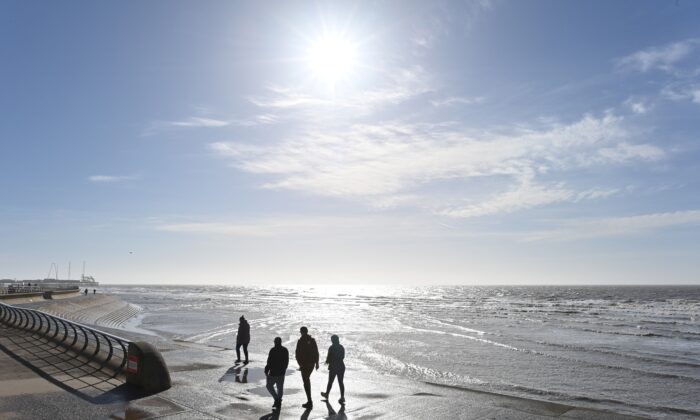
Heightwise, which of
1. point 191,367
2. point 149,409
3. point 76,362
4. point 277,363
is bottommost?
point 191,367

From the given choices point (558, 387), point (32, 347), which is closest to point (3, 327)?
point (32, 347)

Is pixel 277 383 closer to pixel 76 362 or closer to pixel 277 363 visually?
pixel 277 363

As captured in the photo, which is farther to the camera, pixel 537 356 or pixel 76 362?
pixel 537 356

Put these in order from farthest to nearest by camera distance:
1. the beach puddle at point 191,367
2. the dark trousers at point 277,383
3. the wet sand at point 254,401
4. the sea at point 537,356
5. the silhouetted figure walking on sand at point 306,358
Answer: the sea at point 537,356
the beach puddle at point 191,367
the silhouetted figure walking on sand at point 306,358
the dark trousers at point 277,383
the wet sand at point 254,401

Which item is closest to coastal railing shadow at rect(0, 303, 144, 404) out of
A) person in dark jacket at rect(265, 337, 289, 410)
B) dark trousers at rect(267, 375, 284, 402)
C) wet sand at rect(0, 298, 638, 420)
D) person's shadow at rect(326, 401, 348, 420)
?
wet sand at rect(0, 298, 638, 420)

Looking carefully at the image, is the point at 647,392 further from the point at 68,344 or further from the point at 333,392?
the point at 68,344

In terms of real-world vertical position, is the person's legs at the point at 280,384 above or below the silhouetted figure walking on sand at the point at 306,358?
below

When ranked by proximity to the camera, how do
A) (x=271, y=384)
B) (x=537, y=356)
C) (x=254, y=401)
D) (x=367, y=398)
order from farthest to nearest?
(x=537, y=356), (x=367, y=398), (x=254, y=401), (x=271, y=384)

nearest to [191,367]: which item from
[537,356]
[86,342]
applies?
[86,342]

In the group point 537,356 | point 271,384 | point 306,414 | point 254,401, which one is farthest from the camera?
point 537,356

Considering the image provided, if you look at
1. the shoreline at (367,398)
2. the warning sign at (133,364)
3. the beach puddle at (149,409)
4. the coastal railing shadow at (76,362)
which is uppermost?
the warning sign at (133,364)

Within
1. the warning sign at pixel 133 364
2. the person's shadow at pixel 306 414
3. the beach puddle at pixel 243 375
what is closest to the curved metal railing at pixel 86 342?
the warning sign at pixel 133 364

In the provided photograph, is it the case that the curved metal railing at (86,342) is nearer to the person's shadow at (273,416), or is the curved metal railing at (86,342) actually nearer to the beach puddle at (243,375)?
the beach puddle at (243,375)

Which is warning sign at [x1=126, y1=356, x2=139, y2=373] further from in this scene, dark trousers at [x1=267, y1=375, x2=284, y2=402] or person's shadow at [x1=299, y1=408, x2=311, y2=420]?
person's shadow at [x1=299, y1=408, x2=311, y2=420]
